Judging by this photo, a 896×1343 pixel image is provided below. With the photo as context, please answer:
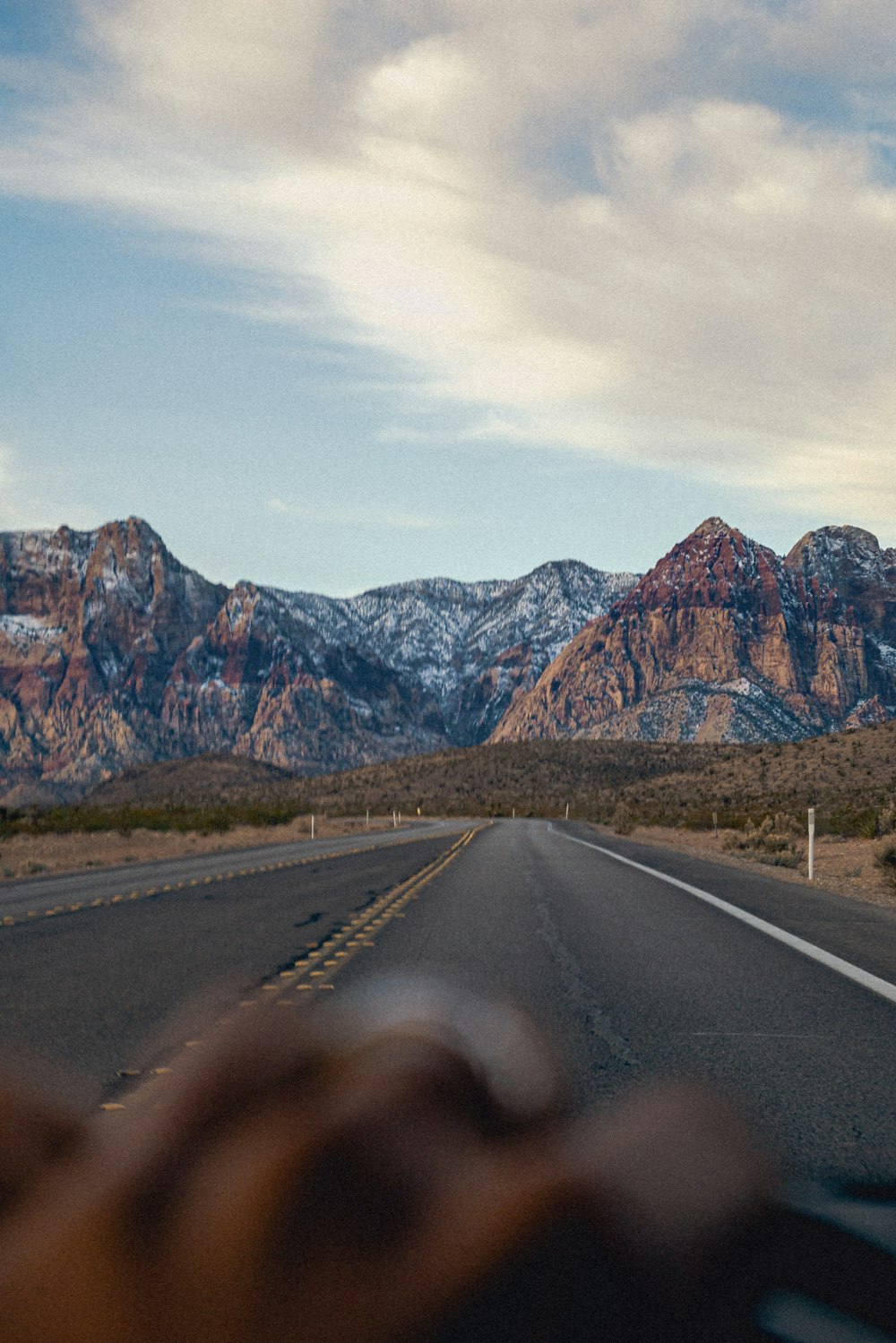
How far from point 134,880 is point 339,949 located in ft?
37.3

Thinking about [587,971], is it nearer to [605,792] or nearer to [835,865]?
[835,865]

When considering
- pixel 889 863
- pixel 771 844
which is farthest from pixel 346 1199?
pixel 771 844

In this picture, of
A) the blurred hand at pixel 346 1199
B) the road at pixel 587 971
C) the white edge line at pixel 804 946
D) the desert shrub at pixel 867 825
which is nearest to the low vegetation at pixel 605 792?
the desert shrub at pixel 867 825

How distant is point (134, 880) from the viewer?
20578 mm

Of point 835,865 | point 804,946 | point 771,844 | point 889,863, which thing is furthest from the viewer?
point 771,844

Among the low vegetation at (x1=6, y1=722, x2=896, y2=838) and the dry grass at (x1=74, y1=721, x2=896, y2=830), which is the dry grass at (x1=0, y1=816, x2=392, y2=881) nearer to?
the low vegetation at (x1=6, y1=722, x2=896, y2=838)

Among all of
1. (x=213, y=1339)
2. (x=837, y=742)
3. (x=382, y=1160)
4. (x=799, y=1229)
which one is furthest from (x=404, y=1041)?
(x=837, y=742)

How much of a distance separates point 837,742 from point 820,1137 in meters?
82.6

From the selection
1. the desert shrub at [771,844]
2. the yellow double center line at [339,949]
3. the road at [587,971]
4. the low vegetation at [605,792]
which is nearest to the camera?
the road at [587,971]

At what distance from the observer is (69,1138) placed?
4137 millimetres

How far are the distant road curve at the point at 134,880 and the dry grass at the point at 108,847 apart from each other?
5.31 ft

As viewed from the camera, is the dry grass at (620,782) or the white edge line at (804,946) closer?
the white edge line at (804,946)

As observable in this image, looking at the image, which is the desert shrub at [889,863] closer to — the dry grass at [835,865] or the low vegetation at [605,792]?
the dry grass at [835,865]

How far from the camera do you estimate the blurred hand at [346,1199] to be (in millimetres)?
2848
